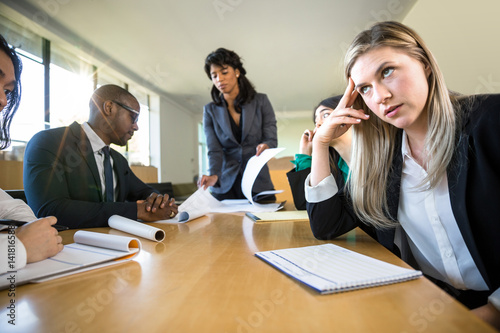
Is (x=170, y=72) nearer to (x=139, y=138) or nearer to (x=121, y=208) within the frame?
(x=139, y=138)

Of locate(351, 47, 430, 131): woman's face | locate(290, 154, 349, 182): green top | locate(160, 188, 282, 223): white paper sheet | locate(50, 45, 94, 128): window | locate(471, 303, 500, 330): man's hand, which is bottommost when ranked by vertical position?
locate(471, 303, 500, 330): man's hand

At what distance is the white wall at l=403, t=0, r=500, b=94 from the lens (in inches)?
137

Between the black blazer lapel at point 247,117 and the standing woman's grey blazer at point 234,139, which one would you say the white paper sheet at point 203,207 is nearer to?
the standing woman's grey blazer at point 234,139

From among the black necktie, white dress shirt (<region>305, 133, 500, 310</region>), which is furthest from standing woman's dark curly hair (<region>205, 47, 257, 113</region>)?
white dress shirt (<region>305, 133, 500, 310</region>)

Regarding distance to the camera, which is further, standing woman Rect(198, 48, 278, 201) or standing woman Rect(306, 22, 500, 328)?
standing woman Rect(198, 48, 278, 201)

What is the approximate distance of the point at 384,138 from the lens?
42.9 inches

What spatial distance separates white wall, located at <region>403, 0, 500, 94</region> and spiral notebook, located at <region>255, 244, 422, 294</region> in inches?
155

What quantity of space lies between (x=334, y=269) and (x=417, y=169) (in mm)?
570

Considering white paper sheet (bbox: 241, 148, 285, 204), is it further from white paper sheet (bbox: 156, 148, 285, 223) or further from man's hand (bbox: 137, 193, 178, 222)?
man's hand (bbox: 137, 193, 178, 222)

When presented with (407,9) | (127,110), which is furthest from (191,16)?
(127,110)

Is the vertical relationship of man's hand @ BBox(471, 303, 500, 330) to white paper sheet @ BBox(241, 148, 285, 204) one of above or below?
below

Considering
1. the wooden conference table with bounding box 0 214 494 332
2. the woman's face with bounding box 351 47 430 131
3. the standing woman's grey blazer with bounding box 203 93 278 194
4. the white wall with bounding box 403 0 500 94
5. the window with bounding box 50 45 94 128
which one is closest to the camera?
the wooden conference table with bounding box 0 214 494 332

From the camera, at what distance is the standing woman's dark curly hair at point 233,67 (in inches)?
89.4

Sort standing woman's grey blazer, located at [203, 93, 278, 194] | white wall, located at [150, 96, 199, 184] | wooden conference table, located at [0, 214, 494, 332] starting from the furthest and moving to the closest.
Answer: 1. white wall, located at [150, 96, 199, 184]
2. standing woman's grey blazer, located at [203, 93, 278, 194]
3. wooden conference table, located at [0, 214, 494, 332]
